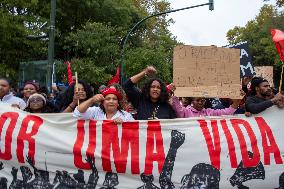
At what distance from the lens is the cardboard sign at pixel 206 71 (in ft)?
17.9

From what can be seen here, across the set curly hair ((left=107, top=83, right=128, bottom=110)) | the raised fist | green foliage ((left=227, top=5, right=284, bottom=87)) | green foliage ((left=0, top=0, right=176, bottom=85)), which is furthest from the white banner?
green foliage ((left=227, top=5, right=284, bottom=87))

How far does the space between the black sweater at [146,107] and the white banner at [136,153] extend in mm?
219

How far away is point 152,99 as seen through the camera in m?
5.54

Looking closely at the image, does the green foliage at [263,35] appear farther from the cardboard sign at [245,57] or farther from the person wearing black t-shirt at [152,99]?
the person wearing black t-shirt at [152,99]

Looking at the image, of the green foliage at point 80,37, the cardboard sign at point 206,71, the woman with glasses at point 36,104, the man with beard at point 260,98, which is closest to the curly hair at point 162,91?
the cardboard sign at point 206,71

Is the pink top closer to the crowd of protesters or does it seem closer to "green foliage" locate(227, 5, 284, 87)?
the crowd of protesters

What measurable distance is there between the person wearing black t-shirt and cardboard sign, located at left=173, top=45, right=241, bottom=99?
19cm

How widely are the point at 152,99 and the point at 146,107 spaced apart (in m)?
0.11

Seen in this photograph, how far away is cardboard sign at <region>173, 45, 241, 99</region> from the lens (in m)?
5.46

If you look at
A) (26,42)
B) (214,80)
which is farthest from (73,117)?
(26,42)

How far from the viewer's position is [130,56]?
2394cm

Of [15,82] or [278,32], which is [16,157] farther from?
[15,82]

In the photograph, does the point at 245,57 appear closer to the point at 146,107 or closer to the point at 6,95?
the point at 146,107

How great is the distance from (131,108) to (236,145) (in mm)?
1446
